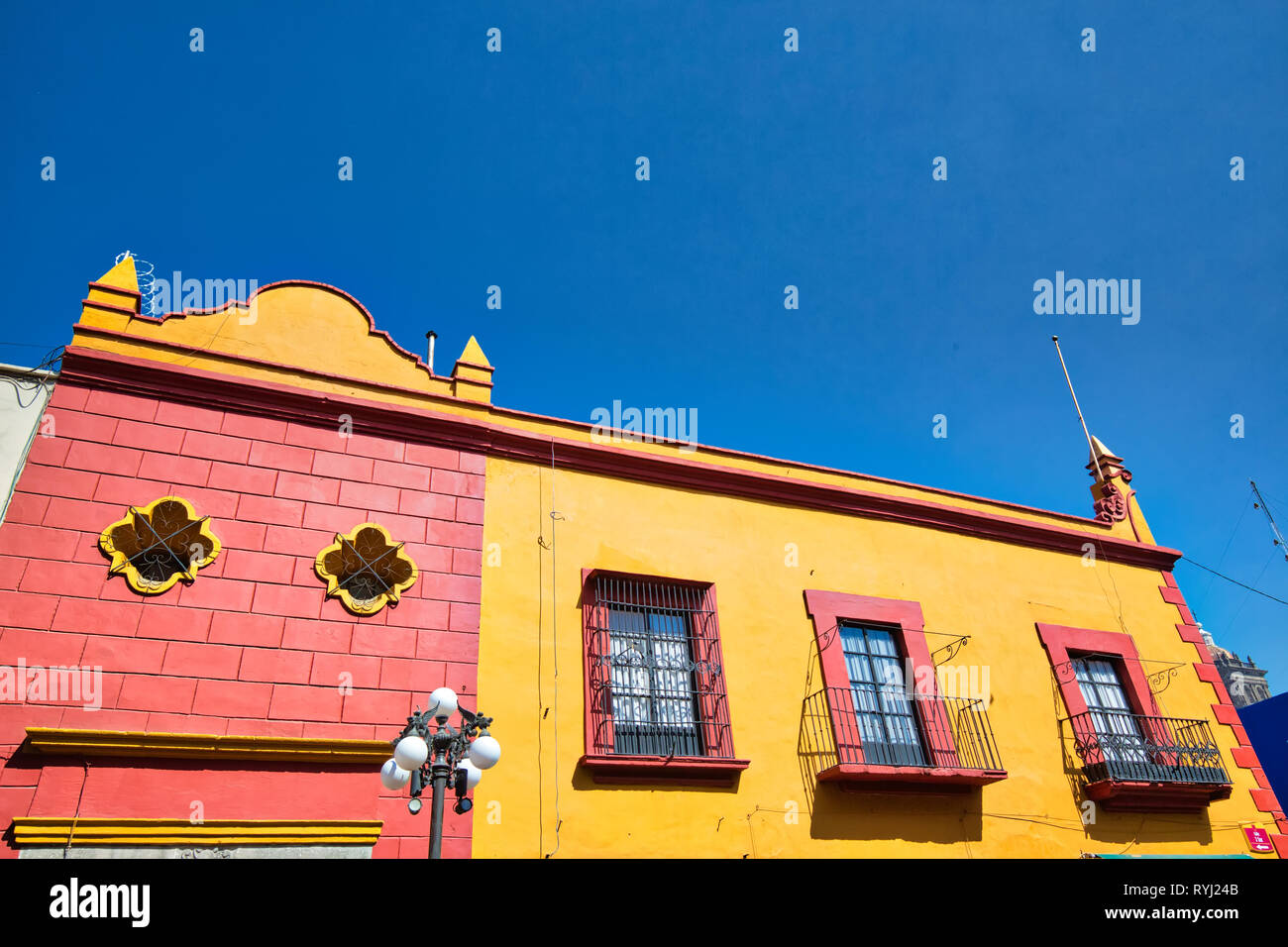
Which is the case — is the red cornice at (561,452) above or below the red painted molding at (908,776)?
above

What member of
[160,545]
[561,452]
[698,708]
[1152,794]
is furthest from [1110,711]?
[160,545]

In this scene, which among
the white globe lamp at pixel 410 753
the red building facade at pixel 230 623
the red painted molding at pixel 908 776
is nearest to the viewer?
the white globe lamp at pixel 410 753

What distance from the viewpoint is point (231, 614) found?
760cm

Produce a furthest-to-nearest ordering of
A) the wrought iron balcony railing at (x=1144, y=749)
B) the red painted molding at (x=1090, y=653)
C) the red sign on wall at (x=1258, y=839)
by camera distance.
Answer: the red painted molding at (x=1090, y=653) < the red sign on wall at (x=1258, y=839) < the wrought iron balcony railing at (x=1144, y=749)

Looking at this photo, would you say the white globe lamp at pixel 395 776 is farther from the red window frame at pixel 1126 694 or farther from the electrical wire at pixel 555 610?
the red window frame at pixel 1126 694

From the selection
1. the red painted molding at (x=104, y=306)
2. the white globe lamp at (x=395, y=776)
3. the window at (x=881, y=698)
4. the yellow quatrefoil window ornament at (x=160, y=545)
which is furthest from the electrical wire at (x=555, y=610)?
the red painted molding at (x=104, y=306)

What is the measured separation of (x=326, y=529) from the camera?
8383 millimetres

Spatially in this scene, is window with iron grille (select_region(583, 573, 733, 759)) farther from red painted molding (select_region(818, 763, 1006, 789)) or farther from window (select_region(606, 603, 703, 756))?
red painted molding (select_region(818, 763, 1006, 789))

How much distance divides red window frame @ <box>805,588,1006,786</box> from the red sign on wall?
420cm

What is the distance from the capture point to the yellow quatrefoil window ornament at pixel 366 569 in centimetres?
812

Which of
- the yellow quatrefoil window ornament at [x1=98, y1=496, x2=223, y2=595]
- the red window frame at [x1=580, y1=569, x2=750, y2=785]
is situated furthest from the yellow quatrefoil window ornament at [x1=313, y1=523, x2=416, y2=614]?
the red window frame at [x1=580, y1=569, x2=750, y2=785]

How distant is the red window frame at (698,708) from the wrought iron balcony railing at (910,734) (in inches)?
42.1
